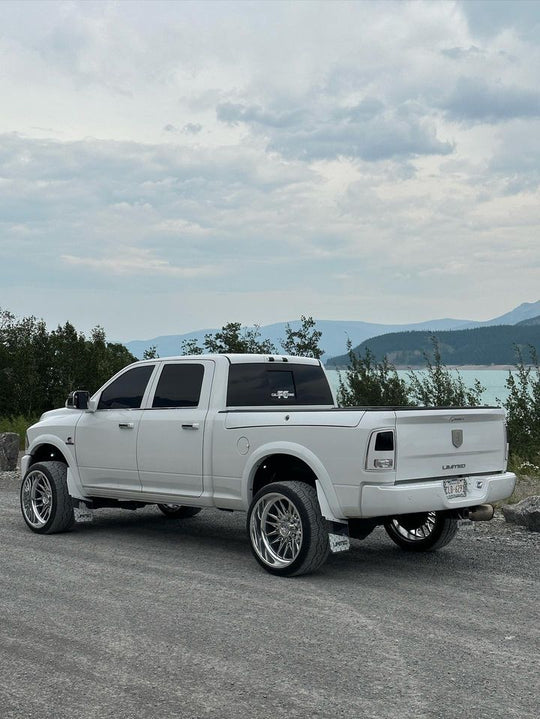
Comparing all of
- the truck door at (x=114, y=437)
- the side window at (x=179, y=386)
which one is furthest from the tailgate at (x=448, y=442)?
the truck door at (x=114, y=437)

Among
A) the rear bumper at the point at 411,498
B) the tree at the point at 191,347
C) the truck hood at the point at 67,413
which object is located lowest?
the rear bumper at the point at 411,498

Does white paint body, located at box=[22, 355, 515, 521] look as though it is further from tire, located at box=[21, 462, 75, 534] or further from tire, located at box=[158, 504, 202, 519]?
tire, located at box=[158, 504, 202, 519]

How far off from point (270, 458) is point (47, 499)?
10.6 ft

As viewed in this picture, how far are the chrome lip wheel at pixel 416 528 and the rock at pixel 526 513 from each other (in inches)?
66.8

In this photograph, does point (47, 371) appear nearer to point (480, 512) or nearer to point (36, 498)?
point (36, 498)

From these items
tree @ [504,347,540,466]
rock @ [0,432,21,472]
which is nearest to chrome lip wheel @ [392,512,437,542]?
tree @ [504,347,540,466]

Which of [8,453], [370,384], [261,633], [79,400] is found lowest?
[261,633]

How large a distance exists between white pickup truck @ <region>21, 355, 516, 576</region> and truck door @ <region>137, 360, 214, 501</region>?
0.05ft

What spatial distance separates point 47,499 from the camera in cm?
1003

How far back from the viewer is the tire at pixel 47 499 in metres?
9.86

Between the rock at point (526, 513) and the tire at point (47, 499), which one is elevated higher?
the tire at point (47, 499)

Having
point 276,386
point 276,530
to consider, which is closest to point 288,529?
point 276,530

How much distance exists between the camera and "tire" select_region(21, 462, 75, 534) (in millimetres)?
9859

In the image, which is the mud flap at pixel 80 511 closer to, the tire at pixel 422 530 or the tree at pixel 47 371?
the tire at pixel 422 530
